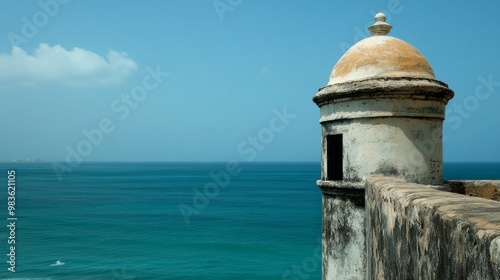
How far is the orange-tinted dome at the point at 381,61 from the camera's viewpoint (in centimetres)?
564

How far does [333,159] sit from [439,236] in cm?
419

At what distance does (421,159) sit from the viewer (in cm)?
552

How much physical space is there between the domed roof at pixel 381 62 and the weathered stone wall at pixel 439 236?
8.31 ft

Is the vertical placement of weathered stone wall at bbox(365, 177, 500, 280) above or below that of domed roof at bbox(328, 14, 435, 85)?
below

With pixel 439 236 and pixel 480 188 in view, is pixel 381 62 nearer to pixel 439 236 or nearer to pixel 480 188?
pixel 480 188

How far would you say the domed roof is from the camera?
222 inches

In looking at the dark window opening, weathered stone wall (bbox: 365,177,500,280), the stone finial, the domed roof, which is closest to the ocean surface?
the dark window opening

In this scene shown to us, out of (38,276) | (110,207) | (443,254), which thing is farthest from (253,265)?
(110,207)

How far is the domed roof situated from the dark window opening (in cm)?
75

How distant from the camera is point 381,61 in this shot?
18.6 ft

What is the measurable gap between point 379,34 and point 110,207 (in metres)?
49.4

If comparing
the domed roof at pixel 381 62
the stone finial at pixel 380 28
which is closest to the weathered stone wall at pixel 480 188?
the domed roof at pixel 381 62

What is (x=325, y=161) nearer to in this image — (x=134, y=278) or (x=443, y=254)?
(x=443, y=254)

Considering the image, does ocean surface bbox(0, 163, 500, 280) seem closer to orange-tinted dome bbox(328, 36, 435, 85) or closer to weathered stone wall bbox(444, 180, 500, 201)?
weathered stone wall bbox(444, 180, 500, 201)
